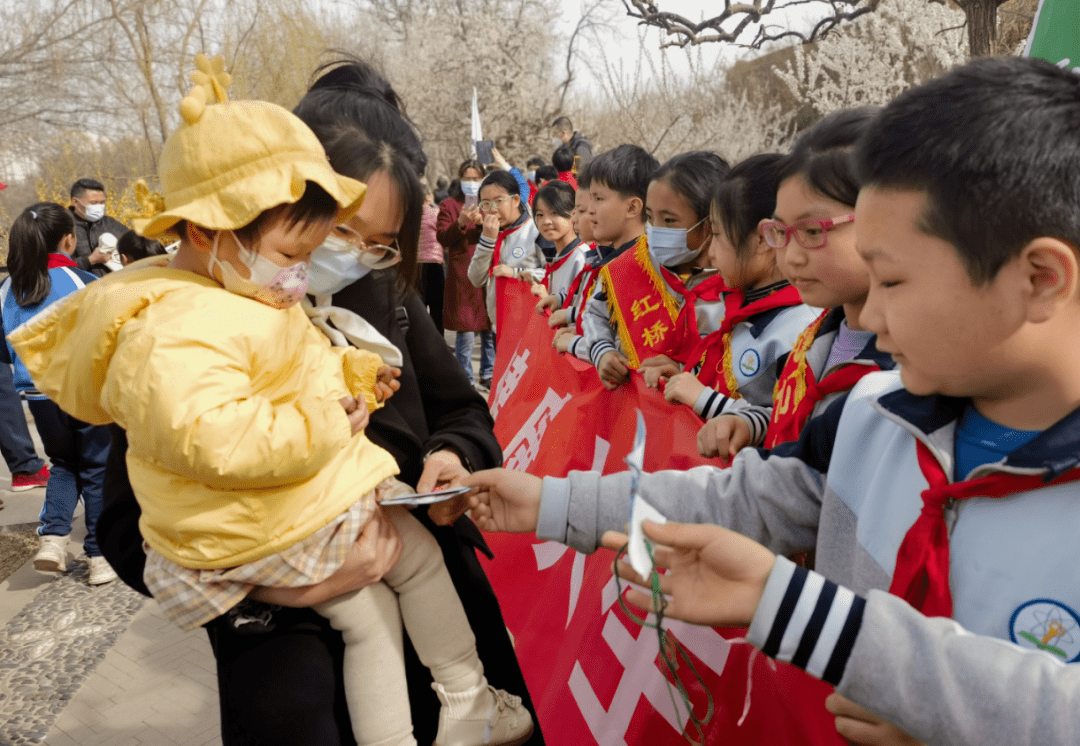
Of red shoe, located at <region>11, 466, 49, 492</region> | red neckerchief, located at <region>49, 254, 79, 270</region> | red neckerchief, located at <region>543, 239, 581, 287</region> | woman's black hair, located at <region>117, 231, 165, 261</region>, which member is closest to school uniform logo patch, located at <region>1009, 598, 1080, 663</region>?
red neckerchief, located at <region>543, 239, 581, 287</region>

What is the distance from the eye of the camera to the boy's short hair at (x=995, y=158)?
0.97 meters

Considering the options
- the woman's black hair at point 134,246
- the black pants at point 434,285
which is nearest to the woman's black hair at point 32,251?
the woman's black hair at point 134,246

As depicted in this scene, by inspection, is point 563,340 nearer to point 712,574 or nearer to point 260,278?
point 260,278

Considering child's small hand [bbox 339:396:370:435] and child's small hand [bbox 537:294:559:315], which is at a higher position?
child's small hand [bbox 339:396:370:435]

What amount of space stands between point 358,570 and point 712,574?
2.52ft

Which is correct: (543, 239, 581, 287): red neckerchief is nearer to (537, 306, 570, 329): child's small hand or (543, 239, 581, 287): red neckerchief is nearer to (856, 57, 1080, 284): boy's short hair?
(537, 306, 570, 329): child's small hand

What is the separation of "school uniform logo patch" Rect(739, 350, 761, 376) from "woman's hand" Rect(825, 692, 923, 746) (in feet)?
4.79

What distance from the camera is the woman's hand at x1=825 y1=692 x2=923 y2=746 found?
1.00 metres

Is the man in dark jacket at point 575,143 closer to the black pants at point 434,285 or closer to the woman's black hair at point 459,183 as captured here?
Result: the woman's black hair at point 459,183

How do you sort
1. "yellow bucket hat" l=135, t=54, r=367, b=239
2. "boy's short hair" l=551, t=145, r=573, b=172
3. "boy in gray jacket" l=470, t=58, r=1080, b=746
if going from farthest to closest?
"boy's short hair" l=551, t=145, r=573, b=172 → "yellow bucket hat" l=135, t=54, r=367, b=239 → "boy in gray jacket" l=470, t=58, r=1080, b=746

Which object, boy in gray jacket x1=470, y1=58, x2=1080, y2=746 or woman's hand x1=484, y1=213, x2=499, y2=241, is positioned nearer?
boy in gray jacket x1=470, y1=58, x2=1080, y2=746

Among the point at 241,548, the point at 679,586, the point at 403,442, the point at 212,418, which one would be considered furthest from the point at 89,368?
the point at 679,586

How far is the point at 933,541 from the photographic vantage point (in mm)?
1066

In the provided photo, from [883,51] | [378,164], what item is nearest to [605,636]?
[378,164]
